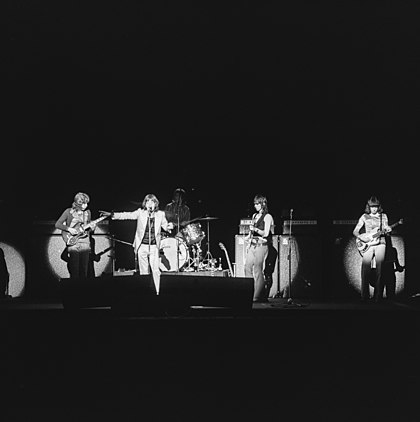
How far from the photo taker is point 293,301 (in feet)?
52.5

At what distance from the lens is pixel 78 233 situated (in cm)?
1559

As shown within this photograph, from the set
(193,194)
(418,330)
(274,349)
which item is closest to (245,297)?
(418,330)

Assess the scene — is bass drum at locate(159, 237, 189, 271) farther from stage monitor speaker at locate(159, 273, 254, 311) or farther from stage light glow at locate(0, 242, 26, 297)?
stage light glow at locate(0, 242, 26, 297)

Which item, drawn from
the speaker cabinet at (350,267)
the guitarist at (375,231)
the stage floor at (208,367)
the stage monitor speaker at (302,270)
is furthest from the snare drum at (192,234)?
the stage floor at (208,367)

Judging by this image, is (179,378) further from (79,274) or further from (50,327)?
(79,274)

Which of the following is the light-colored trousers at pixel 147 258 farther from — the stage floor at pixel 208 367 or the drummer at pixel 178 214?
the stage floor at pixel 208 367

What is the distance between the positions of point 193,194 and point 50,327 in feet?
29.9

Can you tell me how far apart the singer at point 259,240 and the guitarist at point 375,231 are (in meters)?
1.64

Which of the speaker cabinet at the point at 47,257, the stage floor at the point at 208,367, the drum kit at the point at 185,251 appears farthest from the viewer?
the speaker cabinet at the point at 47,257

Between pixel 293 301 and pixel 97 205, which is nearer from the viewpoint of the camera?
pixel 293 301

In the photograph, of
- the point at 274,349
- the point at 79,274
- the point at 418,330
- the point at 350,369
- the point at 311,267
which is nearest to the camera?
the point at 350,369

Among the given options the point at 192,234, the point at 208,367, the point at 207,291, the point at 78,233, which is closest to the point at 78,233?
the point at 78,233

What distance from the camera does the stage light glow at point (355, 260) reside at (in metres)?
16.8

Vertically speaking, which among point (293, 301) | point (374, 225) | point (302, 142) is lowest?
point (293, 301)
